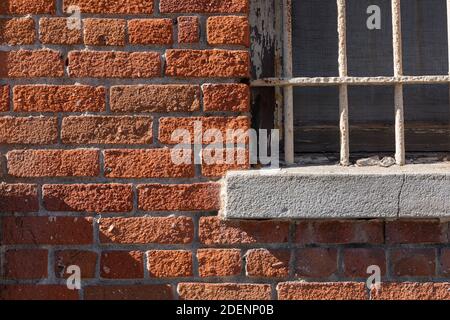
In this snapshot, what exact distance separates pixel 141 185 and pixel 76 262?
0.32 meters

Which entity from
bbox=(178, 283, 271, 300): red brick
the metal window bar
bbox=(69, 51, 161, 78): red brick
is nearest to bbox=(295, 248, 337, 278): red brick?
bbox=(178, 283, 271, 300): red brick

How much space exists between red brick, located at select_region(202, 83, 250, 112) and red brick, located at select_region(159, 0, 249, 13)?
0.24m

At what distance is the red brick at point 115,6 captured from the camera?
2338 mm

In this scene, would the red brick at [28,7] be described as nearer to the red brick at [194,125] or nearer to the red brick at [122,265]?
the red brick at [194,125]

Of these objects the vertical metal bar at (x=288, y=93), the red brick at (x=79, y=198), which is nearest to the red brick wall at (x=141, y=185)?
the red brick at (x=79, y=198)

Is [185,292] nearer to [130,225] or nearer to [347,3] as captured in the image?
[130,225]

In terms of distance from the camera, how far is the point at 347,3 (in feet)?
8.51

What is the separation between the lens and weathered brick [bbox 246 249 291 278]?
91.8 inches

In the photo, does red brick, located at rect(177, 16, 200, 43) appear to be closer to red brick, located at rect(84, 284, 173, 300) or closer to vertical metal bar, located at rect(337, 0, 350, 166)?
vertical metal bar, located at rect(337, 0, 350, 166)

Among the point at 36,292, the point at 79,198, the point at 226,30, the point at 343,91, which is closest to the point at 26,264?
the point at 36,292

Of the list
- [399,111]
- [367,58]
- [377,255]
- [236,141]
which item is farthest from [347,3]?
→ [377,255]

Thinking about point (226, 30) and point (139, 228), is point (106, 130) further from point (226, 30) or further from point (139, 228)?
point (226, 30)

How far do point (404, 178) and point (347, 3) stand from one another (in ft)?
2.32

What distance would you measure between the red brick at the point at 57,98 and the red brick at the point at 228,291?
0.66m
